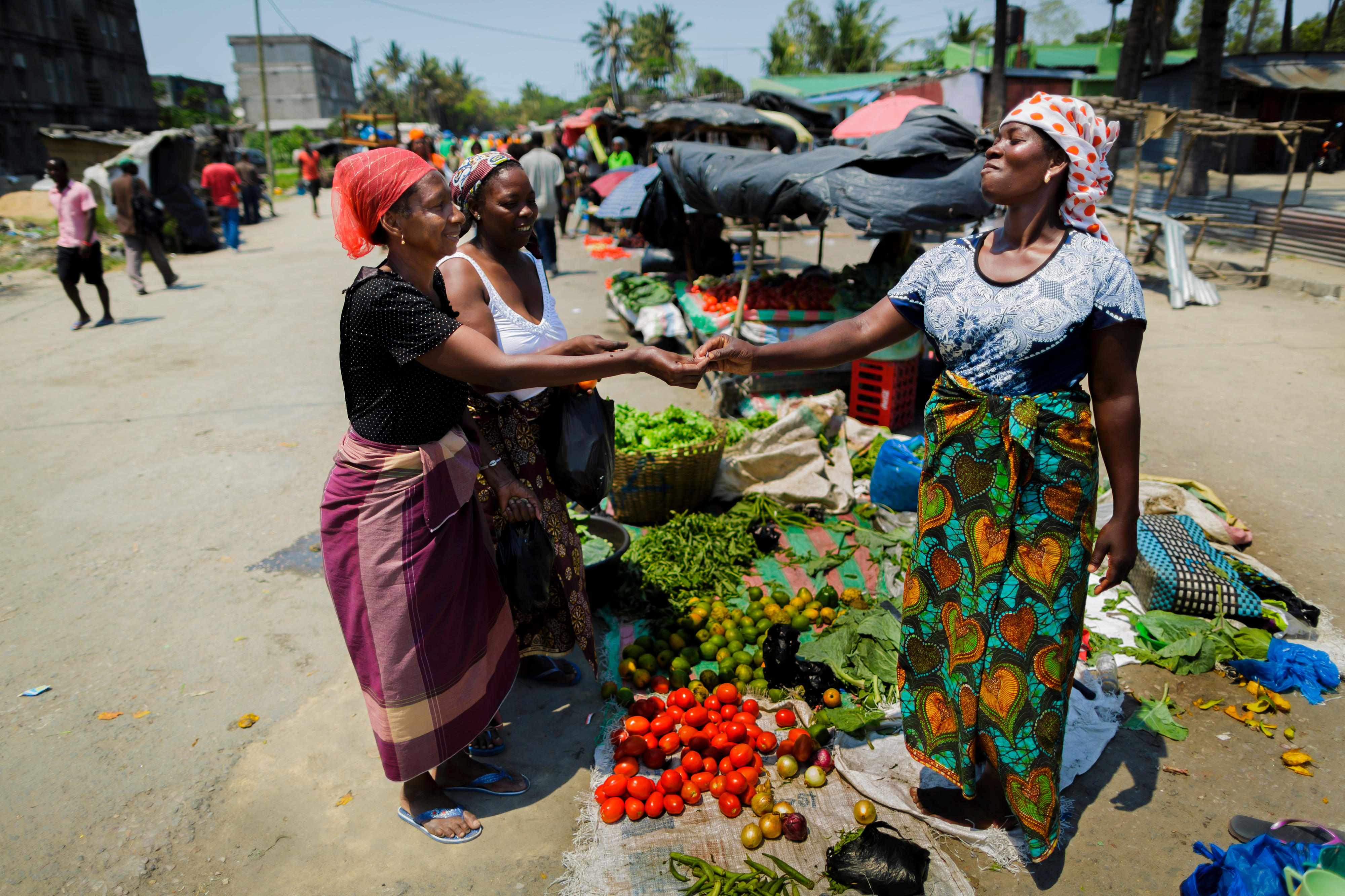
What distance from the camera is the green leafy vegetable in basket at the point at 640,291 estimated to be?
8789 mm

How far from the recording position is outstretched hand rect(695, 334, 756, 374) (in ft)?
9.03

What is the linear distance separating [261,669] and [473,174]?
2488 millimetres

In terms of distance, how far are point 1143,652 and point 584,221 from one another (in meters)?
18.6

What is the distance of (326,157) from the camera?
121ft

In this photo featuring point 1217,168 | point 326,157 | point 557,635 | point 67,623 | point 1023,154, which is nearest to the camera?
point 1023,154

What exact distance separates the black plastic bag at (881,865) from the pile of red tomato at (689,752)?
1.30ft

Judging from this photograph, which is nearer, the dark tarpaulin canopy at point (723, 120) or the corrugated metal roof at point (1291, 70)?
the dark tarpaulin canopy at point (723, 120)

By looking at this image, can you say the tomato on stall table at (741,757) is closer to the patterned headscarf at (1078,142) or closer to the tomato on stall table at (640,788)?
the tomato on stall table at (640,788)

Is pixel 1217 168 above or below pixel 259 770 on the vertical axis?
above

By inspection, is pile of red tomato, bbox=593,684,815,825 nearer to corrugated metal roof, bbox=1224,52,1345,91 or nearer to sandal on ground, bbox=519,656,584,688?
sandal on ground, bbox=519,656,584,688

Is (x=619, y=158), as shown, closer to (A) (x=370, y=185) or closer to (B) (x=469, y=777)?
(A) (x=370, y=185)

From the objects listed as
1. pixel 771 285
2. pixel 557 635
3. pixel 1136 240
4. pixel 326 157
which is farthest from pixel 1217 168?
pixel 326 157

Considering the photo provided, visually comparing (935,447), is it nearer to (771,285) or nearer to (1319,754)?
(1319,754)

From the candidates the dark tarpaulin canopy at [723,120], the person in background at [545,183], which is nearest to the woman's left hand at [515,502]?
the person in background at [545,183]
